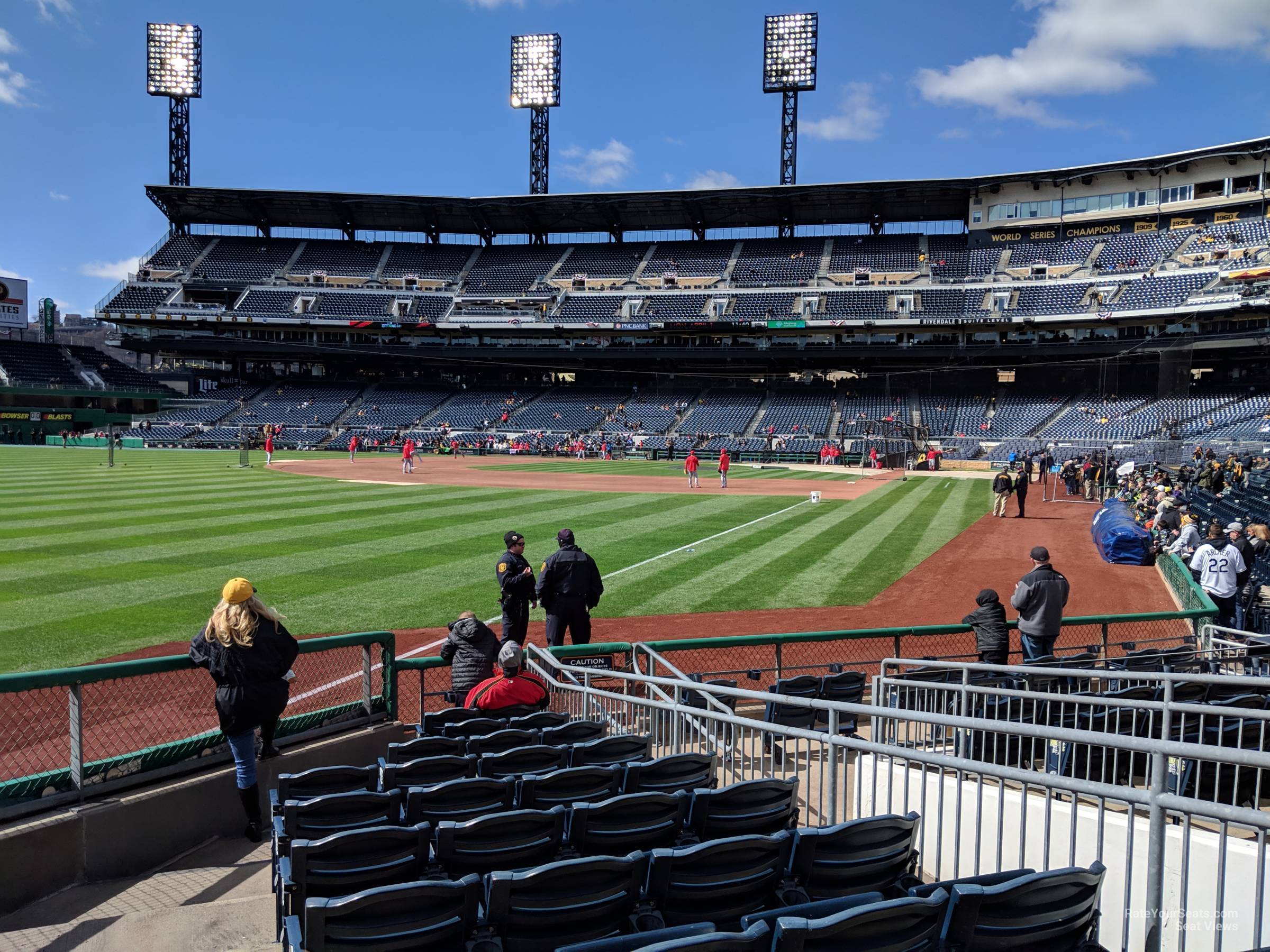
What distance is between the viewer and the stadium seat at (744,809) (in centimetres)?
412

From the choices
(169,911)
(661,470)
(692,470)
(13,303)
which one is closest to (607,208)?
(661,470)

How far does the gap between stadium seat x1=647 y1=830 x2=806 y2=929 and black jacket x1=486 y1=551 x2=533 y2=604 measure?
6.08m

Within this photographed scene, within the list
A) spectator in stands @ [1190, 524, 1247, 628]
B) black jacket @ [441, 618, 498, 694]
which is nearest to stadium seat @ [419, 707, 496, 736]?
black jacket @ [441, 618, 498, 694]

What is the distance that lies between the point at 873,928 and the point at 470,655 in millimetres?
5587

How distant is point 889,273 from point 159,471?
169ft

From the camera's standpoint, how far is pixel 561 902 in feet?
10.2

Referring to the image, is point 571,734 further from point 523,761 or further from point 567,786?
point 567,786

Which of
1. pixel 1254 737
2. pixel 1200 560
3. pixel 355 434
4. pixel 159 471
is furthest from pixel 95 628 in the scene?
pixel 355 434

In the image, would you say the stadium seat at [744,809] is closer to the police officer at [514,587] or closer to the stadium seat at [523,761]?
the stadium seat at [523,761]

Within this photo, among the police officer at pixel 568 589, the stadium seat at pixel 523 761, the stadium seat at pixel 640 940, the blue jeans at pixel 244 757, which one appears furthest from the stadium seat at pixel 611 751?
the police officer at pixel 568 589

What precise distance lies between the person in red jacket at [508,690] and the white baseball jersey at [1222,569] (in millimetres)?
9479

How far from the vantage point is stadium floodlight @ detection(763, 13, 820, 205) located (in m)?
63.5

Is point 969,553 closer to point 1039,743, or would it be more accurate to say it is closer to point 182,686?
point 1039,743

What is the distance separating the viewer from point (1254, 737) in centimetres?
607
